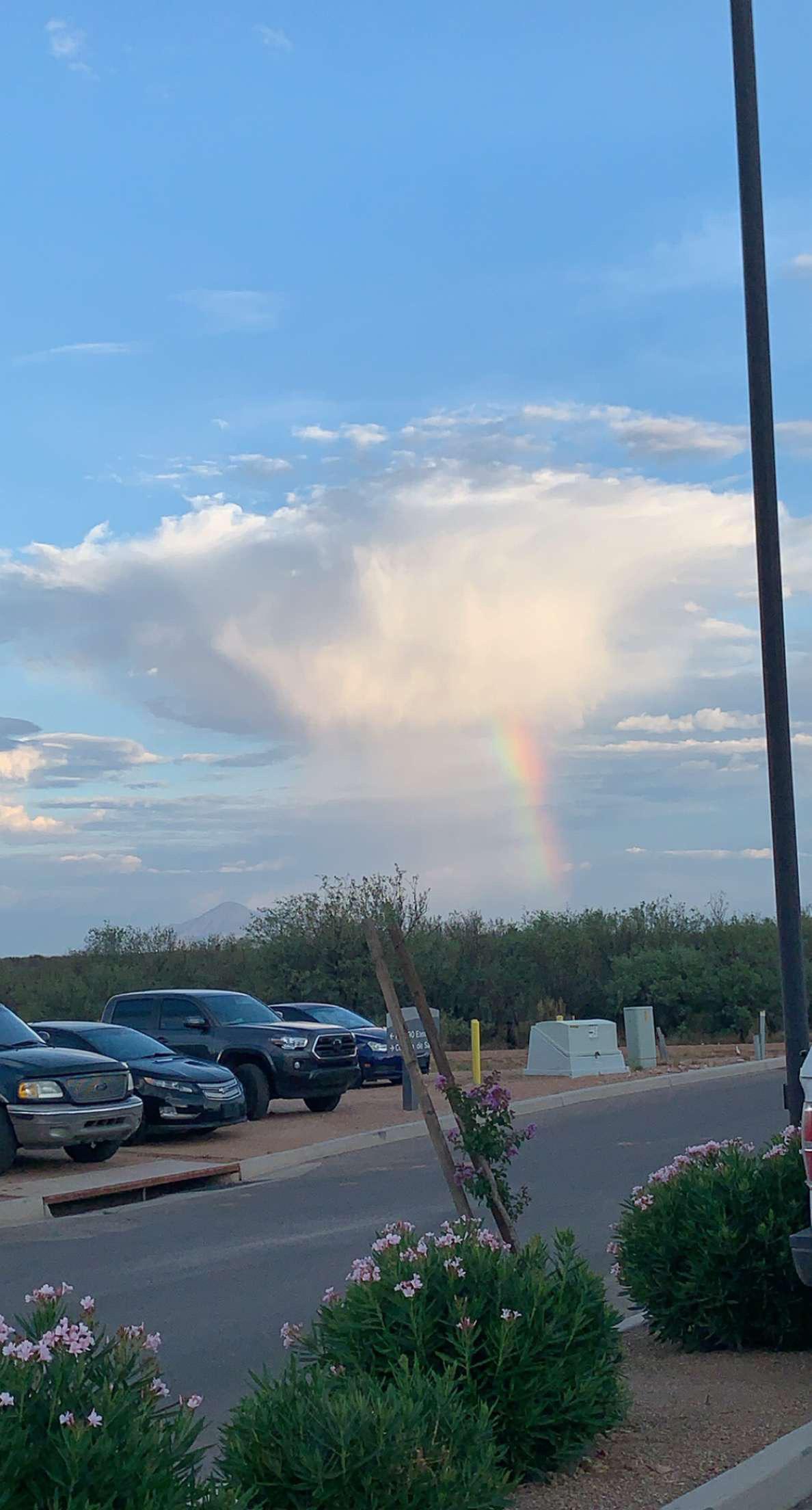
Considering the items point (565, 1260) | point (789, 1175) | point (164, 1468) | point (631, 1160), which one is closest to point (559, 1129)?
point (631, 1160)

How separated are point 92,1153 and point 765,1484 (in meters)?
12.4

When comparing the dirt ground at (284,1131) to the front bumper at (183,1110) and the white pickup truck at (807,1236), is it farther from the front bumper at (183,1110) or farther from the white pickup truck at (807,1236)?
the white pickup truck at (807,1236)

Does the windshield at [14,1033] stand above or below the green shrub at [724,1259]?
above

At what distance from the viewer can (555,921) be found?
47.4 meters

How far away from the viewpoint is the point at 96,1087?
15680mm

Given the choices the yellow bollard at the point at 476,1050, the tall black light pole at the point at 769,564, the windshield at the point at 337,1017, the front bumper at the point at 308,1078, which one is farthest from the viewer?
the windshield at the point at 337,1017

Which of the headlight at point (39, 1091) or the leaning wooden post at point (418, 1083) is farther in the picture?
the headlight at point (39, 1091)

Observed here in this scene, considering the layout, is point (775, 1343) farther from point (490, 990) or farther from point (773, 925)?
point (773, 925)

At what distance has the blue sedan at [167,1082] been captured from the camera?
17.6 metres

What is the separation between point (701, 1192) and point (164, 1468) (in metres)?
4.34

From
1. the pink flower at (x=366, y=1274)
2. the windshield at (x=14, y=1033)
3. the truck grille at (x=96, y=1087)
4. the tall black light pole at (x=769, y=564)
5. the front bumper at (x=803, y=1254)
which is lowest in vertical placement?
the front bumper at (x=803, y=1254)

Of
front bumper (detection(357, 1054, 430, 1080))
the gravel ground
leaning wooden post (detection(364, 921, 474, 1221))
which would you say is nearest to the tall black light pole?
the gravel ground

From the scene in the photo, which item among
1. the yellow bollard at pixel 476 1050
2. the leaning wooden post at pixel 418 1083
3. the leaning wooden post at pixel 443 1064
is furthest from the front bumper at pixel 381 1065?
the leaning wooden post at pixel 418 1083

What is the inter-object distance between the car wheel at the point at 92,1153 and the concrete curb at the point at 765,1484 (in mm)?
11795
